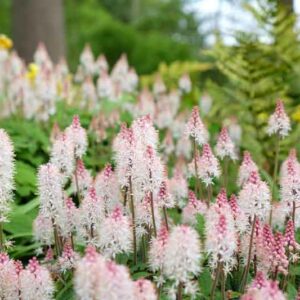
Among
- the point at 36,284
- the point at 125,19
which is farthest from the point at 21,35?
the point at 125,19

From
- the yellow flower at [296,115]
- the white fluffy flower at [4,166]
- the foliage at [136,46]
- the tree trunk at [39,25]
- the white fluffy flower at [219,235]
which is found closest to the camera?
the white fluffy flower at [219,235]

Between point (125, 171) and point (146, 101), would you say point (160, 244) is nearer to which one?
point (125, 171)

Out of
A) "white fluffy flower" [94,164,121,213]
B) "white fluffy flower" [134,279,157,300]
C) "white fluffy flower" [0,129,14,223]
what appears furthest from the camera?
"white fluffy flower" [94,164,121,213]

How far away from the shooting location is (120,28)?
17078 mm

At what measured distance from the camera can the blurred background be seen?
11.5 m

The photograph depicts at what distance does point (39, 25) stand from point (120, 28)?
564 centimetres

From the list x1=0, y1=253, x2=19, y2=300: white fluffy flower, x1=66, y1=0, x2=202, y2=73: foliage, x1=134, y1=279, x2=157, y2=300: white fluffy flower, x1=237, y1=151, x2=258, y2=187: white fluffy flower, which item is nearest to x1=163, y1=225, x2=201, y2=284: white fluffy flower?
x1=134, y1=279, x2=157, y2=300: white fluffy flower

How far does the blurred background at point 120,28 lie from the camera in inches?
454

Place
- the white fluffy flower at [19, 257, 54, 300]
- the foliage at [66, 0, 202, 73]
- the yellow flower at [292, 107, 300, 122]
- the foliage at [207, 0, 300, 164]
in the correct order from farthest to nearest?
the foliage at [66, 0, 202, 73], the foliage at [207, 0, 300, 164], the yellow flower at [292, 107, 300, 122], the white fluffy flower at [19, 257, 54, 300]

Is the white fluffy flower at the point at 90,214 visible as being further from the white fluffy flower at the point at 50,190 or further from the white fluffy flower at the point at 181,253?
the white fluffy flower at the point at 181,253

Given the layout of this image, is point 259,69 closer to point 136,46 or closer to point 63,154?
point 63,154

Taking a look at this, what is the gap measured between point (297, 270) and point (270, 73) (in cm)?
340

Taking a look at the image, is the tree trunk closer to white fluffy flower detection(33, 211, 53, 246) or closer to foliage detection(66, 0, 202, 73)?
foliage detection(66, 0, 202, 73)

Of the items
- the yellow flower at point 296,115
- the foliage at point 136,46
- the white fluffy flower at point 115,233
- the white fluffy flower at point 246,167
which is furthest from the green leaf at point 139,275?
the foliage at point 136,46
